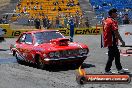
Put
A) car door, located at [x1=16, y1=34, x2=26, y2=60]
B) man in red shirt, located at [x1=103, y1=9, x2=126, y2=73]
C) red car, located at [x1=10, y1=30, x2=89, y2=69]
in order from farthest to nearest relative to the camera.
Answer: car door, located at [x1=16, y1=34, x2=26, y2=60] < red car, located at [x1=10, y1=30, x2=89, y2=69] < man in red shirt, located at [x1=103, y1=9, x2=126, y2=73]

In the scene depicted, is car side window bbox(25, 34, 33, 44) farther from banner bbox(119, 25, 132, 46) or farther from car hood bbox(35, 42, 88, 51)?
banner bbox(119, 25, 132, 46)

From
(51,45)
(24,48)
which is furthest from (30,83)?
(24,48)

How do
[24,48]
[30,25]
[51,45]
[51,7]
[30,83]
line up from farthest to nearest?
[51,7], [30,25], [24,48], [51,45], [30,83]

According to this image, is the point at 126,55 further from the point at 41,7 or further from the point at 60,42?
the point at 41,7

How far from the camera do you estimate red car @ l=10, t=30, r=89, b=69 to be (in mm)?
13000

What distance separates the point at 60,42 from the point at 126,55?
499 centimetres

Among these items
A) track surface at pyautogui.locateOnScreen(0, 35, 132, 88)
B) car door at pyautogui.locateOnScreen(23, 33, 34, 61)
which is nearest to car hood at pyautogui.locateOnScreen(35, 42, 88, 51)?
car door at pyautogui.locateOnScreen(23, 33, 34, 61)

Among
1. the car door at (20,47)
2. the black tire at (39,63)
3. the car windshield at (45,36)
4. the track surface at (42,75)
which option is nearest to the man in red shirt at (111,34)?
the track surface at (42,75)

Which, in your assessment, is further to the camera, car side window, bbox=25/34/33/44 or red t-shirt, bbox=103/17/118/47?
car side window, bbox=25/34/33/44

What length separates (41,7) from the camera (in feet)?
161

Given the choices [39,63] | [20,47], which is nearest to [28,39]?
[20,47]

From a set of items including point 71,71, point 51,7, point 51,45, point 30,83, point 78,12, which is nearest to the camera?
point 30,83

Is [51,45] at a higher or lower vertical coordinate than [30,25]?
higher

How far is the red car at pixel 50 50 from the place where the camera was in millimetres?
13000
